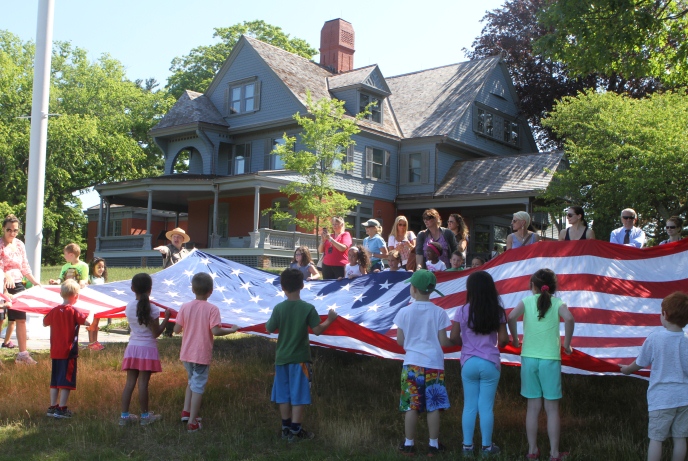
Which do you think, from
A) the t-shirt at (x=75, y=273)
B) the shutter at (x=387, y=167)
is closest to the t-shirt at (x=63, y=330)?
the t-shirt at (x=75, y=273)

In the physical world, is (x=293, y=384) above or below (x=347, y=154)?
below

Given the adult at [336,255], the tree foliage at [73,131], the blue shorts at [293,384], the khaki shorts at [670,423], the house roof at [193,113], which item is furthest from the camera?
the tree foliage at [73,131]

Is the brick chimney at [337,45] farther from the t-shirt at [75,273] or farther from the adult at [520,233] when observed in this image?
the adult at [520,233]

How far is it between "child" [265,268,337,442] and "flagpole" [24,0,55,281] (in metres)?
7.36

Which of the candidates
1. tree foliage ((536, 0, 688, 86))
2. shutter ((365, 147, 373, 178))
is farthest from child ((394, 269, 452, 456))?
shutter ((365, 147, 373, 178))

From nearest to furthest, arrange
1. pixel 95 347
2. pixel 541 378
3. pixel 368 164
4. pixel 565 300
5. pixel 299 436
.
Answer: pixel 541 378
pixel 299 436
pixel 565 300
pixel 95 347
pixel 368 164

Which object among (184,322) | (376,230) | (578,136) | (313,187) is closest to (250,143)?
(313,187)

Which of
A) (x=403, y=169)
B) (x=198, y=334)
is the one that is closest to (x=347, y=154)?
(x=403, y=169)

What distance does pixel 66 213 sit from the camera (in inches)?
1826

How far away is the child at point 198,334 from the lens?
24.0 feet

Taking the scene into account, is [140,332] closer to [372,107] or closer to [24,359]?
[24,359]

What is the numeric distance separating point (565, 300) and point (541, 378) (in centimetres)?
148

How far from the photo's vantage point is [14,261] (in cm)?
1018

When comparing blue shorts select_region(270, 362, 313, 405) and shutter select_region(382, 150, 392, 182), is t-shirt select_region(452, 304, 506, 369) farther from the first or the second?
shutter select_region(382, 150, 392, 182)
